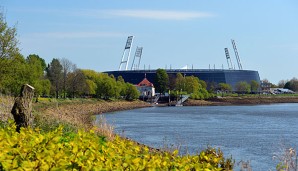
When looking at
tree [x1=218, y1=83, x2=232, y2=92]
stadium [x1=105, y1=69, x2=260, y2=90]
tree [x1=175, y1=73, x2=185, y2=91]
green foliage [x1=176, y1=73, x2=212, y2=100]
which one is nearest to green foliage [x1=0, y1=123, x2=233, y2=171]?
green foliage [x1=176, y1=73, x2=212, y2=100]

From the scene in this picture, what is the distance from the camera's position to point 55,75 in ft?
315

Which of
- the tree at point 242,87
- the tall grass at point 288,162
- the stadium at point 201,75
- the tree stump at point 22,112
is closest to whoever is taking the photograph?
the tall grass at point 288,162

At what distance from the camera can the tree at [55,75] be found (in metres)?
93.7

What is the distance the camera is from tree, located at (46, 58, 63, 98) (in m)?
93.7

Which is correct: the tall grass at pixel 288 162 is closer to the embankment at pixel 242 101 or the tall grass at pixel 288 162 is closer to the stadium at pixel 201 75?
the embankment at pixel 242 101

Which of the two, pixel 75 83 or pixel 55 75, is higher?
pixel 55 75

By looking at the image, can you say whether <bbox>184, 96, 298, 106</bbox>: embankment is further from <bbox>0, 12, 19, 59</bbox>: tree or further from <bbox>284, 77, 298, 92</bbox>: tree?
<bbox>0, 12, 19, 59</bbox>: tree

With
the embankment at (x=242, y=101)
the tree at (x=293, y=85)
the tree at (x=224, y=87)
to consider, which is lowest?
the embankment at (x=242, y=101)

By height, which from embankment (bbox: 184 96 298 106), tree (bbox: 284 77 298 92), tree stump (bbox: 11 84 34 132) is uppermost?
tree (bbox: 284 77 298 92)

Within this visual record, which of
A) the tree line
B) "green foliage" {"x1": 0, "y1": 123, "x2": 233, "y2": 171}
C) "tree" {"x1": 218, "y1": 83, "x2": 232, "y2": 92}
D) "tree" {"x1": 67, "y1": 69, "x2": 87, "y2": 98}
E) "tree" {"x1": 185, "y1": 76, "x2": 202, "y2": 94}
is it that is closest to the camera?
"green foliage" {"x1": 0, "y1": 123, "x2": 233, "y2": 171}

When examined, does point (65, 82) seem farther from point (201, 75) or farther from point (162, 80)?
point (201, 75)

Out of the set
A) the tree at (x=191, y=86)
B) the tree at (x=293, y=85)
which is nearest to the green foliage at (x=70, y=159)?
the tree at (x=191, y=86)

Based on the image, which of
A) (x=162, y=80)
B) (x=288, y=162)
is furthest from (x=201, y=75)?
(x=288, y=162)

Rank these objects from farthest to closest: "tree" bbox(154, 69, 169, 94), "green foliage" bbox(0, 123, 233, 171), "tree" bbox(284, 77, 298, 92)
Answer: "tree" bbox(284, 77, 298, 92)
"tree" bbox(154, 69, 169, 94)
"green foliage" bbox(0, 123, 233, 171)
